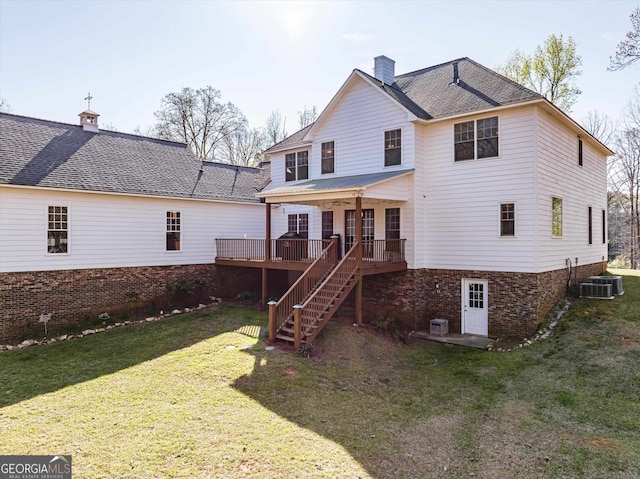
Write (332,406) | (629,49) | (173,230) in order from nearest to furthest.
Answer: (332,406)
(629,49)
(173,230)

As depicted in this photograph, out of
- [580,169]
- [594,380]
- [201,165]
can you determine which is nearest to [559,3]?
[580,169]

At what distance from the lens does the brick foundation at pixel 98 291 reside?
42.8 feet

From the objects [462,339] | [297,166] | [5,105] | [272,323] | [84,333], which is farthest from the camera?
[5,105]

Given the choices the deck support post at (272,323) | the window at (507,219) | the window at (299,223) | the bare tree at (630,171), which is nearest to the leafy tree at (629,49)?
the window at (507,219)

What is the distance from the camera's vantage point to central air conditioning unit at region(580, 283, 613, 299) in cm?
1462

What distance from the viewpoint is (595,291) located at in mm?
14750

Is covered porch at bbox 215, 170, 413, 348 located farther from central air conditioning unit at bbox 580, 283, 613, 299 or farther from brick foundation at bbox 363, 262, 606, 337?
central air conditioning unit at bbox 580, 283, 613, 299

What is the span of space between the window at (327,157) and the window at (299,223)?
258 centimetres

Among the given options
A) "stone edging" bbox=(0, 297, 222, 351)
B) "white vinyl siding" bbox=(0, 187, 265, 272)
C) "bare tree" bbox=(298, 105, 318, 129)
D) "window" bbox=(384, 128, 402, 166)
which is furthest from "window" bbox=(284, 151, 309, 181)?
"bare tree" bbox=(298, 105, 318, 129)

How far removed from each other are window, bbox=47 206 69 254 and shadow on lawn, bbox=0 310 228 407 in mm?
3336

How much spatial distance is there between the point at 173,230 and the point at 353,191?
877 cm

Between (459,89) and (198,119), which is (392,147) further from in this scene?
(198,119)

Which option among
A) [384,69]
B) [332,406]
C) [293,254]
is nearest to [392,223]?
[293,254]

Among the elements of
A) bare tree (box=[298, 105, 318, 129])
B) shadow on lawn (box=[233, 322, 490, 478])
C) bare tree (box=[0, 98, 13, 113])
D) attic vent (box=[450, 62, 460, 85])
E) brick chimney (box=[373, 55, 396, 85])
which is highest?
bare tree (box=[298, 105, 318, 129])
